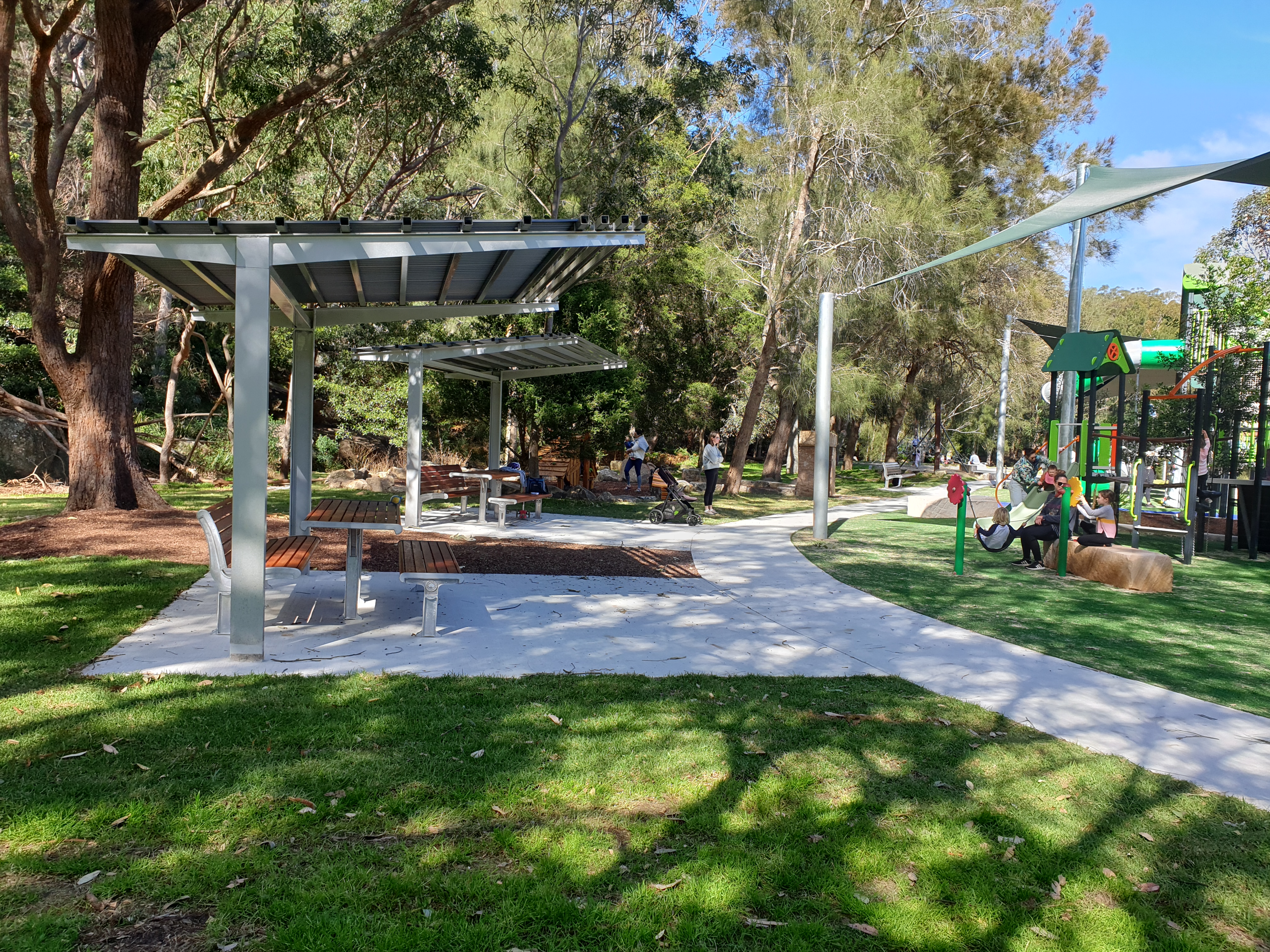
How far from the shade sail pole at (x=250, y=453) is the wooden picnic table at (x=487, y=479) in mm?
8290

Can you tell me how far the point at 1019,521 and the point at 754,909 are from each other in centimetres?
1023

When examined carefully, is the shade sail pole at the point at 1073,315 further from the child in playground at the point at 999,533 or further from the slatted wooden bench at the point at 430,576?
the slatted wooden bench at the point at 430,576

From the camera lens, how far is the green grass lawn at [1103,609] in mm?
6312

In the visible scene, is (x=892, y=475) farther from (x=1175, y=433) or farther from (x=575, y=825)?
(x=575, y=825)

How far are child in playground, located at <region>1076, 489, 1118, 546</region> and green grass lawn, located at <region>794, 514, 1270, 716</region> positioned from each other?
61 centimetres

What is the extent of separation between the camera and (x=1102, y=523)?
11.3 meters

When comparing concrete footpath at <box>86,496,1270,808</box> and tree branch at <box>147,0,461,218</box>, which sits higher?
tree branch at <box>147,0,461,218</box>

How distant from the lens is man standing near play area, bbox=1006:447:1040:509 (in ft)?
39.3

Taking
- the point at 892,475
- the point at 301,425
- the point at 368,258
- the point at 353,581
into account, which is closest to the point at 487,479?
the point at 301,425

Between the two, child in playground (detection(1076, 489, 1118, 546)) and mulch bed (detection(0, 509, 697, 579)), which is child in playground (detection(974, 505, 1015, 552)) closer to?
child in playground (detection(1076, 489, 1118, 546))

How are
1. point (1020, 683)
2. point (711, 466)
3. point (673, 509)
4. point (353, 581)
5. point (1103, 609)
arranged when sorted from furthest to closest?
point (711, 466) < point (673, 509) < point (1103, 609) < point (353, 581) < point (1020, 683)

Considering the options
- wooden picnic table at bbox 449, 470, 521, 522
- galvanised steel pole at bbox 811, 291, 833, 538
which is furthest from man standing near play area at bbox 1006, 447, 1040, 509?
wooden picnic table at bbox 449, 470, 521, 522

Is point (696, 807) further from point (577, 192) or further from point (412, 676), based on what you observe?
point (577, 192)

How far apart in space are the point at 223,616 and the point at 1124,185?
29.0 feet
